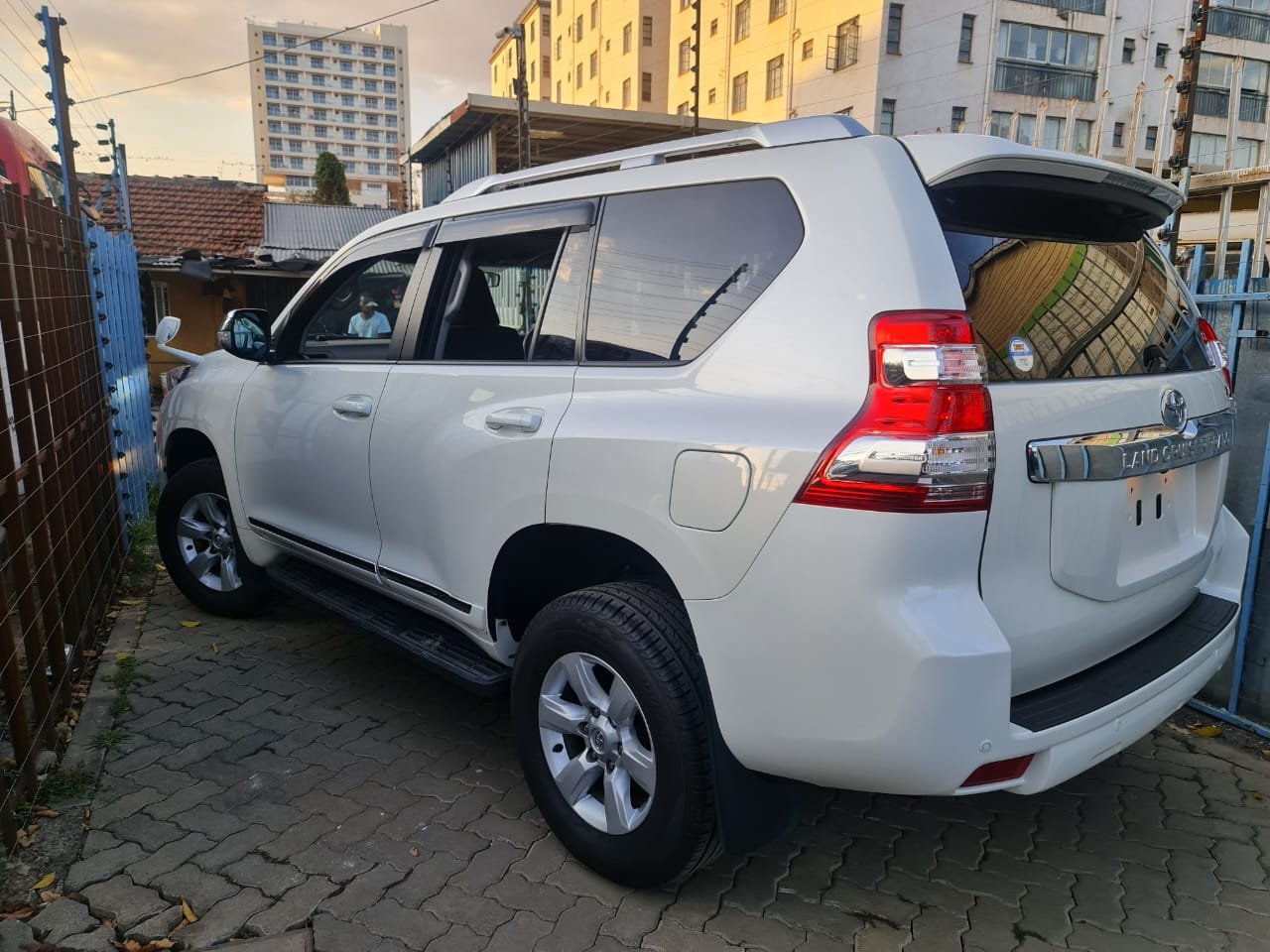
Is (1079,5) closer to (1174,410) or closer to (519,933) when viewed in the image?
(1174,410)

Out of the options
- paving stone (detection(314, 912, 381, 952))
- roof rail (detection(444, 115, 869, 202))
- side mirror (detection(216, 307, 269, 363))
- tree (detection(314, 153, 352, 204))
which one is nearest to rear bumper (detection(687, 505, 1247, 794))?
roof rail (detection(444, 115, 869, 202))

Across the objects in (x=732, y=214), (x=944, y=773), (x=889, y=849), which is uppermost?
(x=732, y=214)

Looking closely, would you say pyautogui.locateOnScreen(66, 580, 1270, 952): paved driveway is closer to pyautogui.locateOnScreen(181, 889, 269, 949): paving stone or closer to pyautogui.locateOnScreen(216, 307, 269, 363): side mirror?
pyautogui.locateOnScreen(181, 889, 269, 949): paving stone

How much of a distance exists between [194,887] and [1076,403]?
8.79 ft

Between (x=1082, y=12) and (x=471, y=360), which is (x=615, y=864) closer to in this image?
(x=471, y=360)

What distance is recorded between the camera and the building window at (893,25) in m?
31.2

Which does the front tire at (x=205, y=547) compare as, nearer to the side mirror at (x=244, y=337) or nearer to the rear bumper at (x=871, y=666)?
the side mirror at (x=244, y=337)

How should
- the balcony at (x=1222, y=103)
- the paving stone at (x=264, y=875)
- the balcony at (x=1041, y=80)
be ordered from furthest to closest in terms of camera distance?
1. the balcony at (x=1222, y=103)
2. the balcony at (x=1041, y=80)
3. the paving stone at (x=264, y=875)

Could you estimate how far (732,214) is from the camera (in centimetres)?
226

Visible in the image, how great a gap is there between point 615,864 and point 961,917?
3.12 feet

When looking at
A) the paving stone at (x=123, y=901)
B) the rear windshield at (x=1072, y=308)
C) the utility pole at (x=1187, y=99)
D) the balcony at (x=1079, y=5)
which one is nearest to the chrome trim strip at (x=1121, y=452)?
the rear windshield at (x=1072, y=308)

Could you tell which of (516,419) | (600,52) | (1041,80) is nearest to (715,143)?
(516,419)

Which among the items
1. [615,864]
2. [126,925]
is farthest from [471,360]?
[126,925]

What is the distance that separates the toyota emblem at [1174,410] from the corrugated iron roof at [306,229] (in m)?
18.0
